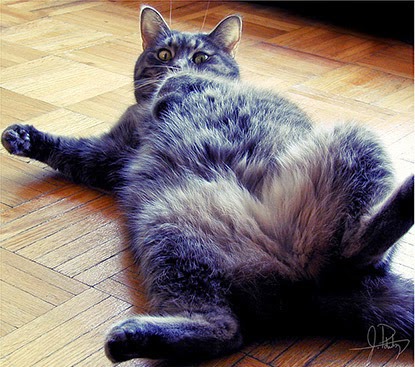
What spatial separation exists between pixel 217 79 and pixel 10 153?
48cm

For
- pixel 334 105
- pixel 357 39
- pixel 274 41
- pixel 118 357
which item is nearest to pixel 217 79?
pixel 334 105

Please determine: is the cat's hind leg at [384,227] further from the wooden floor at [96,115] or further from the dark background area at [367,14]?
the dark background area at [367,14]

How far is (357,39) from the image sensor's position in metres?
2.71

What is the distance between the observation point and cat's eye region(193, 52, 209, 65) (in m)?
1.67

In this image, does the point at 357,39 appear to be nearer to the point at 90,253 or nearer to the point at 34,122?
the point at 34,122

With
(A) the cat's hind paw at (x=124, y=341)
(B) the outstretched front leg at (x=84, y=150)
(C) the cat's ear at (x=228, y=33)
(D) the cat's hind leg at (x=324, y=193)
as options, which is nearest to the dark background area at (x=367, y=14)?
(C) the cat's ear at (x=228, y=33)

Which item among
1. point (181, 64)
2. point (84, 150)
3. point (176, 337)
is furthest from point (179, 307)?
point (181, 64)

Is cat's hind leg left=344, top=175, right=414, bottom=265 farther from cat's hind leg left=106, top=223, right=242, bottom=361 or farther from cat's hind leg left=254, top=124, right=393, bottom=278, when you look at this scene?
cat's hind leg left=106, top=223, right=242, bottom=361

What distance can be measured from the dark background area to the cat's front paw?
1627mm

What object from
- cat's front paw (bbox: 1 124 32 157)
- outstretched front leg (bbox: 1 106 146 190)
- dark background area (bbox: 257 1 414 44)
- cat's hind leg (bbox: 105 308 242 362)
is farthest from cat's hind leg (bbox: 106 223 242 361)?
dark background area (bbox: 257 1 414 44)

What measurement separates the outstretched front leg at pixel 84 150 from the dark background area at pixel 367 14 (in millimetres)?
1527

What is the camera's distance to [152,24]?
178 cm

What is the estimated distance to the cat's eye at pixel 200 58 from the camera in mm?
1670
